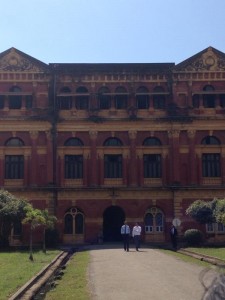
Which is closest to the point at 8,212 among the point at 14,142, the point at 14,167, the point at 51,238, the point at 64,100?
the point at 51,238

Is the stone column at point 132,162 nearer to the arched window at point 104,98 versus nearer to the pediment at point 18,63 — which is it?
the arched window at point 104,98

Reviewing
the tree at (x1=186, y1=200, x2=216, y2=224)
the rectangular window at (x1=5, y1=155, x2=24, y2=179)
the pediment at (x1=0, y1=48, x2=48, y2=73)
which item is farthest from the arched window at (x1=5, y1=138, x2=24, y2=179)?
the tree at (x1=186, y1=200, x2=216, y2=224)

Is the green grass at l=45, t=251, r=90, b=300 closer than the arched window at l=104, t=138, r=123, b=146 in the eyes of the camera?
Yes

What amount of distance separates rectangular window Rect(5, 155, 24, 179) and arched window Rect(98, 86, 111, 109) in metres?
8.89

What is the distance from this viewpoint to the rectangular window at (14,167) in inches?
1768

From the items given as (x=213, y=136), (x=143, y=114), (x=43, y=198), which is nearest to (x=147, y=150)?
(x=143, y=114)

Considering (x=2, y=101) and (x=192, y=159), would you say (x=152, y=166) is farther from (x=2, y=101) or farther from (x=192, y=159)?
(x=2, y=101)

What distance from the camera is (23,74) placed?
45.8 meters

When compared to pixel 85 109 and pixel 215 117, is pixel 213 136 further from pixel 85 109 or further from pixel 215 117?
pixel 85 109

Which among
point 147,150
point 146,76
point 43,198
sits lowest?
point 43,198

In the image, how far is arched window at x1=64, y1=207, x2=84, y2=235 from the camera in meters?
44.2

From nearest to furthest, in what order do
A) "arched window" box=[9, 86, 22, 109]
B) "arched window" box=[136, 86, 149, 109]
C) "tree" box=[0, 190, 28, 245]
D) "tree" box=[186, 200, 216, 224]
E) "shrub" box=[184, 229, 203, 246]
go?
"tree" box=[0, 190, 28, 245] < "shrub" box=[184, 229, 203, 246] < "tree" box=[186, 200, 216, 224] < "arched window" box=[9, 86, 22, 109] < "arched window" box=[136, 86, 149, 109]

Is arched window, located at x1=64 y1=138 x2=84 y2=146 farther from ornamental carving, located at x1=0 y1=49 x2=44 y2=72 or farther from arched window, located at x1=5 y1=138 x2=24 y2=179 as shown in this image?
ornamental carving, located at x1=0 y1=49 x2=44 y2=72

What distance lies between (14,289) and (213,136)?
3358 centimetres
